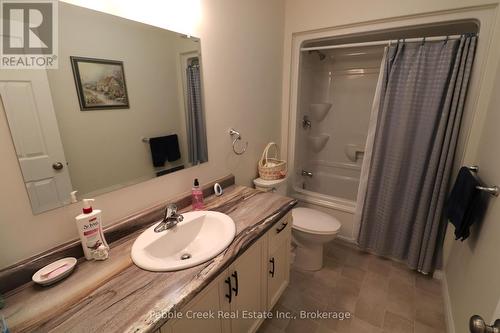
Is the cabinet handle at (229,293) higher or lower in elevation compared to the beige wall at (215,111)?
lower

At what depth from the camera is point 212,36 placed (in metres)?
1.37

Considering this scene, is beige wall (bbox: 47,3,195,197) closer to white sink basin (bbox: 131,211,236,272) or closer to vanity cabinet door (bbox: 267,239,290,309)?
white sink basin (bbox: 131,211,236,272)

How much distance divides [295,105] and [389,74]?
2.64ft

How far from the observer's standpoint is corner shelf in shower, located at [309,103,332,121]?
2.85m

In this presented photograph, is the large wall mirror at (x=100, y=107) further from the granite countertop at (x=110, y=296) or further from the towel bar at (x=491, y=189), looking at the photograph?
the towel bar at (x=491, y=189)

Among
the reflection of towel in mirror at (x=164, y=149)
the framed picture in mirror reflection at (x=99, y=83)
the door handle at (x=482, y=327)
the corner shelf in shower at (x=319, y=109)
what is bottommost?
the door handle at (x=482, y=327)

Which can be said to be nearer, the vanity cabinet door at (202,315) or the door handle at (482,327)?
the door handle at (482,327)

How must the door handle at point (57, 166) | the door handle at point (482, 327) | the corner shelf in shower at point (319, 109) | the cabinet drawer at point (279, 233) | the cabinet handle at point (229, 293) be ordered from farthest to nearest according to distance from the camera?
the corner shelf in shower at point (319, 109) < the cabinet drawer at point (279, 233) < the cabinet handle at point (229, 293) < the door handle at point (57, 166) < the door handle at point (482, 327)

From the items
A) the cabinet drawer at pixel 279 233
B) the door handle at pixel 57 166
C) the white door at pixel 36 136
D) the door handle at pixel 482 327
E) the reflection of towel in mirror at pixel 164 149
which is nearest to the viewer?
the door handle at pixel 482 327

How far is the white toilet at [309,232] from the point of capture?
5.85 ft

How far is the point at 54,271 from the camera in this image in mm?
800

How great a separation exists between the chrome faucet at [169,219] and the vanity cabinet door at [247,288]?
35 centimetres

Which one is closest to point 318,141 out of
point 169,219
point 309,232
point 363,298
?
point 309,232

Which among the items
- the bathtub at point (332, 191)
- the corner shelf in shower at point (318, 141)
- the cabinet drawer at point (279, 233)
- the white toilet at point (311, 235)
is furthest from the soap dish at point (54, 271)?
the corner shelf in shower at point (318, 141)
